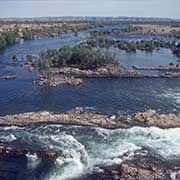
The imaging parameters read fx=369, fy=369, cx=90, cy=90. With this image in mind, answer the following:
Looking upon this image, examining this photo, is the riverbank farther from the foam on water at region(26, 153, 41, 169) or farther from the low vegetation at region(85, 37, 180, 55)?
the low vegetation at region(85, 37, 180, 55)

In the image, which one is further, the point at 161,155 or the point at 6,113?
the point at 6,113

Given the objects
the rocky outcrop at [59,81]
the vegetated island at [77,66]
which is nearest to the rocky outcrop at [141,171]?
the rocky outcrop at [59,81]

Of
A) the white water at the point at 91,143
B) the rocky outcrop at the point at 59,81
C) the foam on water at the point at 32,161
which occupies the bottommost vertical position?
the foam on water at the point at 32,161

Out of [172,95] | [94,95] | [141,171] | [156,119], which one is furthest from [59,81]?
[141,171]

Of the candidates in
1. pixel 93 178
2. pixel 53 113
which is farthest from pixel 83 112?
pixel 93 178

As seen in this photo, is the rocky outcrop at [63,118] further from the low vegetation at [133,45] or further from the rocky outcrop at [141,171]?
the low vegetation at [133,45]

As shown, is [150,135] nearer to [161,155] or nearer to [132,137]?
[132,137]
